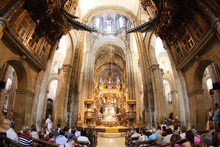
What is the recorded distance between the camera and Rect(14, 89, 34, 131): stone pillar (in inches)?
302

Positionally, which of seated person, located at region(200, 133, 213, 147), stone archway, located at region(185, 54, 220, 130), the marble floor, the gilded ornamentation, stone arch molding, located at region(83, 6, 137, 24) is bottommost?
the marble floor

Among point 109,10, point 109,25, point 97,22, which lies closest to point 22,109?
point 109,10

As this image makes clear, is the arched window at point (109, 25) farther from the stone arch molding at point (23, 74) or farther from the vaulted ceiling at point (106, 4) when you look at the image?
the stone arch molding at point (23, 74)

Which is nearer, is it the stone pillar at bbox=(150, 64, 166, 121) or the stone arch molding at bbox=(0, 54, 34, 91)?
the stone arch molding at bbox=(0, 54, 34, 91)

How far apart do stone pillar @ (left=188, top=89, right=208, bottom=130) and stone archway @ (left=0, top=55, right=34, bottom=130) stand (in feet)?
28.5

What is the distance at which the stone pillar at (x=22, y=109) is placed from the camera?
7.66m

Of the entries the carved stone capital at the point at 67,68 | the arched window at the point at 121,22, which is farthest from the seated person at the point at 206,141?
the arched window at the point at 121,22

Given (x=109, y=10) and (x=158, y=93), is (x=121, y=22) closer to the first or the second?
(x=109, y=10)

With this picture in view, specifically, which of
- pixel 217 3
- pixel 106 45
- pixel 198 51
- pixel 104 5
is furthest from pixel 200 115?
pixel 106 45

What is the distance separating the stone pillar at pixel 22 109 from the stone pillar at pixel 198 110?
28.5ft

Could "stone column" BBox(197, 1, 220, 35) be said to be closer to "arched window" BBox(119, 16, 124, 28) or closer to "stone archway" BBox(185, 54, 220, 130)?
"stone archway" BBox(185, 54, 220, 130)

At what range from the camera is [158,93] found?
11875 millimetres

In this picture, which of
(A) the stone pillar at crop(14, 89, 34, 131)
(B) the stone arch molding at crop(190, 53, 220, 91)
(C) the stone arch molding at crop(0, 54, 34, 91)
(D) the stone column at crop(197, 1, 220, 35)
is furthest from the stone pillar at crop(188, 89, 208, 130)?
(C) the stone arch molding at crop(0, 54, 34, 91)

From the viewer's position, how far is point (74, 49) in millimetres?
14102
